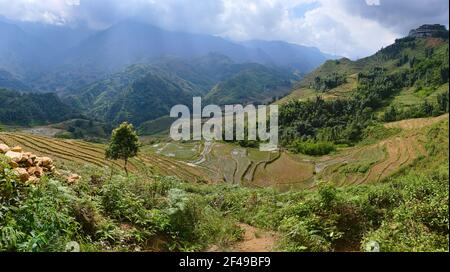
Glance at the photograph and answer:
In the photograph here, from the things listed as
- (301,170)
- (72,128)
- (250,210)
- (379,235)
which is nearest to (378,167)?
(301,170)

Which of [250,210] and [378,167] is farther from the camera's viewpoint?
[378,167]

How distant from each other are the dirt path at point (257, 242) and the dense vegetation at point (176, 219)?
7.2 inches

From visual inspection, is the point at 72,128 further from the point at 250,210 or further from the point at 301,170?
the point at 250,210

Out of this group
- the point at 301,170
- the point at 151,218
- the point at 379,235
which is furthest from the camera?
the point at 301,170

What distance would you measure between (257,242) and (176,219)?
157cm

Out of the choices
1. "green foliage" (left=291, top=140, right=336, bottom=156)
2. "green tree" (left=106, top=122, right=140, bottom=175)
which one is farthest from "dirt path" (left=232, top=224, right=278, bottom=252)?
"green foliage" (left=291, top=140, right=336, bottom=156)

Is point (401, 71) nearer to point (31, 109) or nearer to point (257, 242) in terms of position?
point (257, 242)

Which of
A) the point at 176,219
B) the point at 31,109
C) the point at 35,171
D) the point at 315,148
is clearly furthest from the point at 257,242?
the point at 31,109

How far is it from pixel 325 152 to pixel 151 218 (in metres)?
72.7

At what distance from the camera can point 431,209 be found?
19.7 feet

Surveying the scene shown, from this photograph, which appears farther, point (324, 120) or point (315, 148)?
point (324, 120)

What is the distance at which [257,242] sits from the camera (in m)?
6.93

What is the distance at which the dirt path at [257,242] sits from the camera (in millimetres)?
6262
